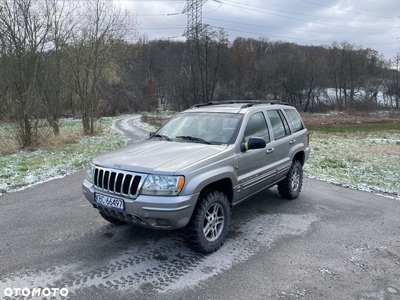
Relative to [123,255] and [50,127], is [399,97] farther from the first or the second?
[123,255]

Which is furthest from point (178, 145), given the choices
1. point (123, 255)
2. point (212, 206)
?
point (123, 255)

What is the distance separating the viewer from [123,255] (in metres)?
3.72

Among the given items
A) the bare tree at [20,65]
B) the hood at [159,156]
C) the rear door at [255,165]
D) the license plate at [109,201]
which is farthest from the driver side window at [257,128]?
the bare tree at [20,65]

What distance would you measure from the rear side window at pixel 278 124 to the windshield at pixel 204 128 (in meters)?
0.92

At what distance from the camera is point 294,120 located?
19.8 feet

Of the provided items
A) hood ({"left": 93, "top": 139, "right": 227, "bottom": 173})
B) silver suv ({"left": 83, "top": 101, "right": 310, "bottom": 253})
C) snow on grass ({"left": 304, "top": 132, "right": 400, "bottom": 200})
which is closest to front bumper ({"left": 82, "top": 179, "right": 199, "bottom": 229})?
silver suv ({"left": 83, "top": 101, "right": 310, "bottom": 253})

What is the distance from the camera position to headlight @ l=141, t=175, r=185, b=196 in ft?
10.8

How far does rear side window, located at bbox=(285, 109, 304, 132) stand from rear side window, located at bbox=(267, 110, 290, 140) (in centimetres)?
31

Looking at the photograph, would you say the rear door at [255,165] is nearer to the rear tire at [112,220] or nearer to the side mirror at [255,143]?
the side mirror at [255,143]

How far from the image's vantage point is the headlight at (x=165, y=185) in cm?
329

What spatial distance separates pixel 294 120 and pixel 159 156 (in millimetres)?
3412

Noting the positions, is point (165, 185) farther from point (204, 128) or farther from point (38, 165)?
point (38, 165)

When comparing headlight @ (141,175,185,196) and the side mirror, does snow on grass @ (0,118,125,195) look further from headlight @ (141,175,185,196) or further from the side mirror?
the side mirror

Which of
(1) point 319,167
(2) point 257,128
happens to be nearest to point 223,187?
(2) point 257,128
